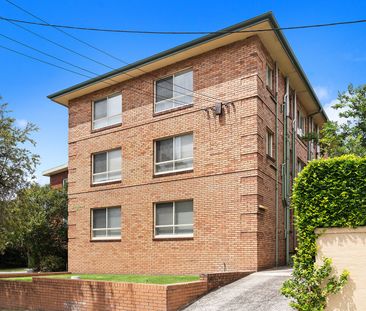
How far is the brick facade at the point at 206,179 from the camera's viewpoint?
A: 53.1 ft

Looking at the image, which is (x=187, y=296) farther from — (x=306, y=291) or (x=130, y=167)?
(x=130, y=167)

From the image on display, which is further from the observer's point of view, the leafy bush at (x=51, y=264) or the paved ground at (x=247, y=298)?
the leafy bush at (x=51, y=264)

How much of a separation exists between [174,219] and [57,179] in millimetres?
19445

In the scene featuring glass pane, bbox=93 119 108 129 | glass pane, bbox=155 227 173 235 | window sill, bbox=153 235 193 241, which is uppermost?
glass pane, bbox=93 119 108 129

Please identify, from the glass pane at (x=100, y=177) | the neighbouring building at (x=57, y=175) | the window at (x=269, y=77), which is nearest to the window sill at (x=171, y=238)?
the glass pane at (x=100, y=177)

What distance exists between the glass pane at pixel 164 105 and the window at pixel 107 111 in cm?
217

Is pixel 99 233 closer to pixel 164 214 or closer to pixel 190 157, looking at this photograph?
pixel 164 214

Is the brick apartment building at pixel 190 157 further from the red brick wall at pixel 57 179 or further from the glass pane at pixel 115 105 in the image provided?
the red brick wall at pixel 57 179

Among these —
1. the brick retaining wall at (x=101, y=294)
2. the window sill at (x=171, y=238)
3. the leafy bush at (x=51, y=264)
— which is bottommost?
the leafy bush at (x=51, y=264)

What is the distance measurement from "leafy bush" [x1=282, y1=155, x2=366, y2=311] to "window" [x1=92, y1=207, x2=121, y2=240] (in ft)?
37.3

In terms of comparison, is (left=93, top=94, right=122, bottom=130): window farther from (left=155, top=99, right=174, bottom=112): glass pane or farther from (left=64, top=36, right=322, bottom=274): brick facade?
(left=155, top=99, right=174, bottom=112): glass pane

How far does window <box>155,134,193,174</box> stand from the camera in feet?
59.2

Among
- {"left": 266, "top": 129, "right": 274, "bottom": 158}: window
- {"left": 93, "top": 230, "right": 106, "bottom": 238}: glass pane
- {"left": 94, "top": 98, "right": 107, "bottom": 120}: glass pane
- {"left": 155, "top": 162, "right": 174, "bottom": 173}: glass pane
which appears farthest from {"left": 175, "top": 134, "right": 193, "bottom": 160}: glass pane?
{"left": 93, "top": 230, "right": 106, "bottom": 238}: glass pane

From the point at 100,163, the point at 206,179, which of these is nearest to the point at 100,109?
the point at 100,163
